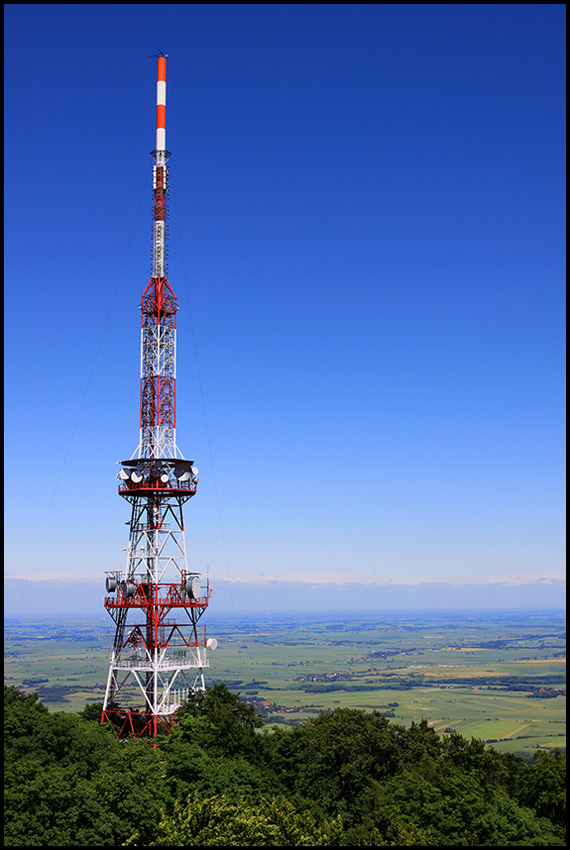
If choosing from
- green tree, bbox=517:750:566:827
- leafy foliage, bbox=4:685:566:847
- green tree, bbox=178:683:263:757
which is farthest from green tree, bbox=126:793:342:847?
green tree, bbox=517:750:566:827

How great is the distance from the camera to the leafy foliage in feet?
95.6

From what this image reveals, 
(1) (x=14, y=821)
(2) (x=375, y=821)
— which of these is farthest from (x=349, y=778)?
(1) (x=14, y=821)

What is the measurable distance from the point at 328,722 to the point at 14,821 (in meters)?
22.4

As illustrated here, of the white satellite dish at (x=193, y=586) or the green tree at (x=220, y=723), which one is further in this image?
the white satellite dish at (x=193, y=586)

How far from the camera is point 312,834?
103 ft

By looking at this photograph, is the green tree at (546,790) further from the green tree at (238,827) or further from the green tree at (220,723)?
the green tree at (220,723)

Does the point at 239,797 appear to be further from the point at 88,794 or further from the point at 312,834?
the point at 88,794

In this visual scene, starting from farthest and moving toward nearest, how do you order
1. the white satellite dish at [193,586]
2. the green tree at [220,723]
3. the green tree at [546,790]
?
the white satellite dish at [193,586], the green tree at [220,723], the green tree at [546,790]

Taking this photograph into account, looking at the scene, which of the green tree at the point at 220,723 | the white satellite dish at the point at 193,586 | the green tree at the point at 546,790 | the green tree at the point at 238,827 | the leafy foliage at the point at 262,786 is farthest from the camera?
the white satellite dish at the point at 193,586

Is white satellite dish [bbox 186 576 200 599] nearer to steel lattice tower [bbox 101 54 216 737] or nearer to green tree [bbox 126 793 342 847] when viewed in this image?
steel lattice tower [bbox 101 54 216 737]

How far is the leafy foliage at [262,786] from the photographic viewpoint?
95.6ft

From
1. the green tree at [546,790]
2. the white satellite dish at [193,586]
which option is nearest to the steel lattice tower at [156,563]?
the white satellite dish at [193,586]

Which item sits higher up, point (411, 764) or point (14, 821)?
point (14, 821)

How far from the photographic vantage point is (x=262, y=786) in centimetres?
3788
